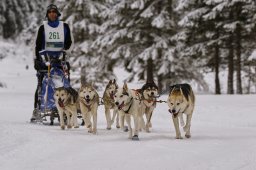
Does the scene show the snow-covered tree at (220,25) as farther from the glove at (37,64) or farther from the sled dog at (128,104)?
the sled dog at (128,104)

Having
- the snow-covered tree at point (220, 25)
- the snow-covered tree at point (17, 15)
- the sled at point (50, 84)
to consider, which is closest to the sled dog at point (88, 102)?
the sled at point (50, 84)

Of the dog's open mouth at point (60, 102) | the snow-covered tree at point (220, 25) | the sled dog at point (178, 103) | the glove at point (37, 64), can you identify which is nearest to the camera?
the sled dog at point (178, 103)

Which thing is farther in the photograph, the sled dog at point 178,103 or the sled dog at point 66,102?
the sled dog at point 66,102

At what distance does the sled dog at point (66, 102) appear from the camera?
9531 mm

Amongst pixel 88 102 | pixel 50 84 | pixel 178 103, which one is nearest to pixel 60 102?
pixel 88 102

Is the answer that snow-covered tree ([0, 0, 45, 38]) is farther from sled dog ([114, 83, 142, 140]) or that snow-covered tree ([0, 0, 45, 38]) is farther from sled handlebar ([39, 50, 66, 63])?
sled dog ([114, 83, 142, 140])

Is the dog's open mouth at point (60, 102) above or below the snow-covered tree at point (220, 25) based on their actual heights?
below

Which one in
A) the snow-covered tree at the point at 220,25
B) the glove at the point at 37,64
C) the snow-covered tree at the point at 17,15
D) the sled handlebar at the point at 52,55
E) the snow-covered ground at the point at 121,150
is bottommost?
the snow-covered ground at the point at 121,150

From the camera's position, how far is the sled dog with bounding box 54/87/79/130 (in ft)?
31.3

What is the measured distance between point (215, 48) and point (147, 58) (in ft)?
10.5

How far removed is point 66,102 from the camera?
378 inches

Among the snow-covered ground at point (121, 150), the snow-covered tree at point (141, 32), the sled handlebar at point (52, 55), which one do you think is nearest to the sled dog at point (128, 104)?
the snow-covered ground at point (121, 150)

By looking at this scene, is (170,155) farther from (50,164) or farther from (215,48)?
(215,48)

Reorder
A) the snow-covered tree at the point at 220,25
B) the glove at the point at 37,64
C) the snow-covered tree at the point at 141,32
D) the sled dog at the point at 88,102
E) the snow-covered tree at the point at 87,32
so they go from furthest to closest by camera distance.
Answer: the snow-covered tree at the point at 87,32, the snow-covered tree at the point at 141,32, the snow-covered tree at the point at 220,25, the glove at the point at 37,64, the sled dog at the point at 88,102
